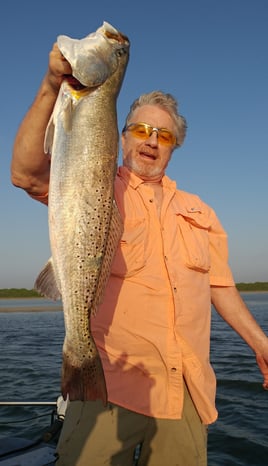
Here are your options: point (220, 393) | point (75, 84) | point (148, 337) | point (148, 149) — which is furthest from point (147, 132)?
point (220, 393)

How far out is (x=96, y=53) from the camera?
9.14ft

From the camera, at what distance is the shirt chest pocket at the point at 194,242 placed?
3871mm

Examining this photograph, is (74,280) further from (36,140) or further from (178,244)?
(178,244)

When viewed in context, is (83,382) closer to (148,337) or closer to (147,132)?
(148,337)

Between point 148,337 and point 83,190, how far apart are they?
1316 mm

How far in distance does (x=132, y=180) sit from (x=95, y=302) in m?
1.46

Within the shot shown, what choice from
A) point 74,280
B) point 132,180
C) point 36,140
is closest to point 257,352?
point 132,180

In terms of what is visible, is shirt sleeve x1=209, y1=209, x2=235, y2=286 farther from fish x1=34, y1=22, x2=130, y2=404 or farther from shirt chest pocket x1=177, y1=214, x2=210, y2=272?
fish x1=34, y1=22, x2=130, y2=404

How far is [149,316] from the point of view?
11.5 feet

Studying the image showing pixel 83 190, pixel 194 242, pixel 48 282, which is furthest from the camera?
pixel 194 242

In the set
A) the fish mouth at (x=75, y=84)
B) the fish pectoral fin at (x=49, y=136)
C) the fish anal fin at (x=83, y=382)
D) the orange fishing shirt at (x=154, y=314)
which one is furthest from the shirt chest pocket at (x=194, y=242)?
the fish mouth at (x=75, y=84)

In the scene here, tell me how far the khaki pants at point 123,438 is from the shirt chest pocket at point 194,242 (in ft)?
3.34

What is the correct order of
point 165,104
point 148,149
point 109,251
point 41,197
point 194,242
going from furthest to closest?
point 165,104, point 148,149, point 194,242, point 41,197, point 109,251

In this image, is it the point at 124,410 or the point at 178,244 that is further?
the point at 178,244
